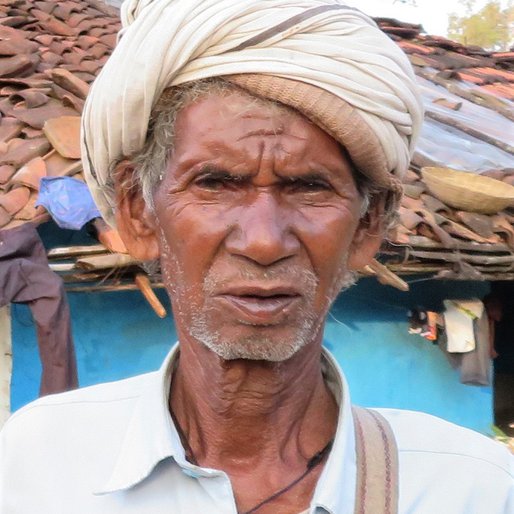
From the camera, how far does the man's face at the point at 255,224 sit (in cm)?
190

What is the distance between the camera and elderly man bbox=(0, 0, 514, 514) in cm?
190

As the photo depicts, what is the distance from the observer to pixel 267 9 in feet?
6.50

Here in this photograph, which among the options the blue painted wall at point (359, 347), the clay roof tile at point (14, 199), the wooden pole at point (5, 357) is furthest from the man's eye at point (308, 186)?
the blue painted wall at point (359, 347)

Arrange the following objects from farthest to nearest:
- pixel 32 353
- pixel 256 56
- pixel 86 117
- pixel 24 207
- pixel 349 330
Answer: pixel 349 330 → pixel 32 353 → pixel 24 207 → pixel 86 117 → pixel 256 56

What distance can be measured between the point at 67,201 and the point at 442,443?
3.73 meters

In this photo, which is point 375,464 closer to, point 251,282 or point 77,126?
point 251,282

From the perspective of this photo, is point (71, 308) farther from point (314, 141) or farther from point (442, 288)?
point (314, 141)

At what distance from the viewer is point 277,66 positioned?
6.26 feet

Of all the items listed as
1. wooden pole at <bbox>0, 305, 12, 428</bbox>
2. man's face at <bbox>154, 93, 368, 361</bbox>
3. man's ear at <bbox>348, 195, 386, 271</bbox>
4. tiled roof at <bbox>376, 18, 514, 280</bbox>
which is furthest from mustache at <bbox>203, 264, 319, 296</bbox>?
wooden pole at <bbox>0, 305, 12, 428</bbox>

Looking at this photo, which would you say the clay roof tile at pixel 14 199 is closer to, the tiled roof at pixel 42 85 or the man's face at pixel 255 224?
the tiled roof at pixel 42 85

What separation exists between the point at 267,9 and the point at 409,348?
216 inches

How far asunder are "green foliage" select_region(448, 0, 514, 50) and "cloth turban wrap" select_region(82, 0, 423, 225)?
28.8 meters

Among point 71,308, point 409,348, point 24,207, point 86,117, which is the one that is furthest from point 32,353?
point 86,117

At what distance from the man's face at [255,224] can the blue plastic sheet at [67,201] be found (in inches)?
130
